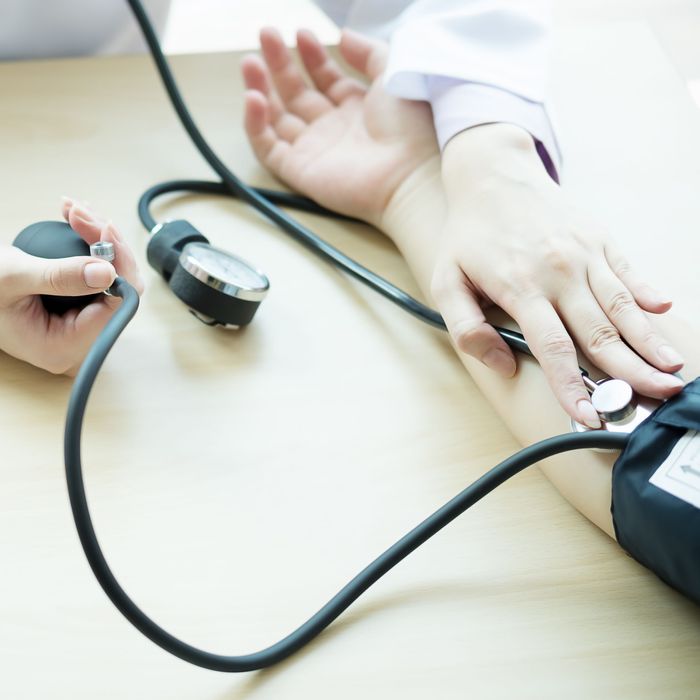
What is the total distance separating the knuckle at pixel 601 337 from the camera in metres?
0.47

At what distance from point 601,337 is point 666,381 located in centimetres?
5

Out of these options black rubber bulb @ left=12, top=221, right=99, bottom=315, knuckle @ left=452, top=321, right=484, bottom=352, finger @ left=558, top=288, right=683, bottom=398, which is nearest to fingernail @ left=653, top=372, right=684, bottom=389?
finger @ left=558, top=288, right=683, bottom=398

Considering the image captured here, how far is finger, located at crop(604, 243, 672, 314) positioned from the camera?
1.61ft

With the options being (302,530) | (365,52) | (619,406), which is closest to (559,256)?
(619,406)

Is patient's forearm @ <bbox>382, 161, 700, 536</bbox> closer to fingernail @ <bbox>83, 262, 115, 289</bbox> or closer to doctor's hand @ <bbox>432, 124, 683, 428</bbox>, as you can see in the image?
doctor's hand @ <bbox>432, 124, 683, 428</bbox>

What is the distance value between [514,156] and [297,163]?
18cm

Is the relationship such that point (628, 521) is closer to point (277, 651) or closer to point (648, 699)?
point (648, 699)

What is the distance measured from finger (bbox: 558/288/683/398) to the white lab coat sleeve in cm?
19

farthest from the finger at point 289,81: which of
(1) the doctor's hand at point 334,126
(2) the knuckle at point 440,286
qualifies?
(2) the knuckle at point 440,286

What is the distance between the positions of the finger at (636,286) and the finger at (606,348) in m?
0.03

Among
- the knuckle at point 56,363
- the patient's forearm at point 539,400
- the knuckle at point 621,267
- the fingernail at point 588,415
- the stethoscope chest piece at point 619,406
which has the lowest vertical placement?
the knuckle at point 56,363

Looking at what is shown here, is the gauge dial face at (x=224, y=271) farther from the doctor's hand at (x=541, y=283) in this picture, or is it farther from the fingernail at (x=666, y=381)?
the fingernail at (x=666, y=381)

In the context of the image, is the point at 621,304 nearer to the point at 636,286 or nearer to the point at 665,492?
the point at 636,286

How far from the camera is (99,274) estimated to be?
46 centimetres
